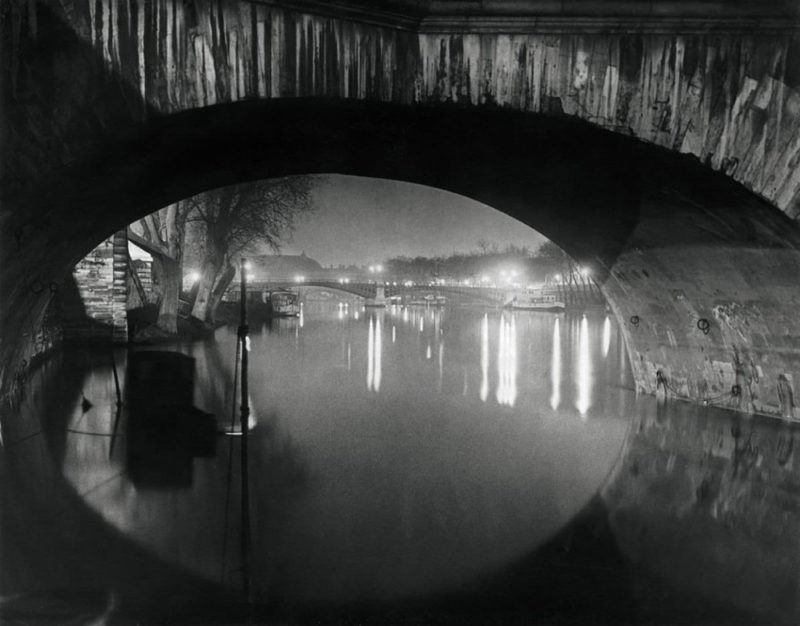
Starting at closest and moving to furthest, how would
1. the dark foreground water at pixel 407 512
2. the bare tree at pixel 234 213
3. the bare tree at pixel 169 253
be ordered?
1. the dark foreground water at pixel 407 512
2. the bare tree at pixel 169 253
3. the bare tree at pixel 234 213

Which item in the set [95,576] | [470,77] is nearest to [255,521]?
[95,576]

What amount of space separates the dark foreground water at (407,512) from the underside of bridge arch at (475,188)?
1.70m

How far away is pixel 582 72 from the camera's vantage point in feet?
23.7

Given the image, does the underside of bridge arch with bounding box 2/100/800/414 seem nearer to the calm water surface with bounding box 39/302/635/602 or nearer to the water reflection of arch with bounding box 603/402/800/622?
the water reflection of arch with bounding box 603/402/800/622

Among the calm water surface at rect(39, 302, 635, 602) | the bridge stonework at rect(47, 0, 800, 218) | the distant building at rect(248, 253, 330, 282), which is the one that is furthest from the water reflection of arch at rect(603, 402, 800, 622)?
the distant building at rect(248, 253, 330, 282)

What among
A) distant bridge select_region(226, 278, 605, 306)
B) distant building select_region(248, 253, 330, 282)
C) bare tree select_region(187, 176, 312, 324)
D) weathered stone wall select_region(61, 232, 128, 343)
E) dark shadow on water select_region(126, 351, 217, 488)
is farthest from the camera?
distant building select_region(248, 253, 330, 282)

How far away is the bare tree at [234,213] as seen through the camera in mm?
30500

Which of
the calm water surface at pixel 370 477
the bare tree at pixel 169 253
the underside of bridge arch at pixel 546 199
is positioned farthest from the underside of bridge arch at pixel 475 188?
the bare tree at pixel 169 253

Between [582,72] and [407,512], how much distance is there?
16.8 feet

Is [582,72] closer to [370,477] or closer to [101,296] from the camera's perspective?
[370,477]

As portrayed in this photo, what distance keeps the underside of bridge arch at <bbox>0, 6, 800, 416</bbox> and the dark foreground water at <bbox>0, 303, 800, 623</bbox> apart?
170 centimetres

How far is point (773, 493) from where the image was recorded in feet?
26.7

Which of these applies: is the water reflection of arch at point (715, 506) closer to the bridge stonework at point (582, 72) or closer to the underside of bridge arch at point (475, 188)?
the underside of bridge arch at point (475, 188)

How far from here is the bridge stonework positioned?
6828 mm
